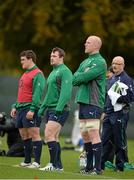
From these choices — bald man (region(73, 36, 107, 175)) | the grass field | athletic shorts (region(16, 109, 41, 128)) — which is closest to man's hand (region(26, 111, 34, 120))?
athletic shorts (region(16, 109, 41, 128))

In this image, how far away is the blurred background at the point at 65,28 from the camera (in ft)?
116

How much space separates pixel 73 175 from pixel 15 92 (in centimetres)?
1538

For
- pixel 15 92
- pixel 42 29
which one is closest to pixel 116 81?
pixel 15 92

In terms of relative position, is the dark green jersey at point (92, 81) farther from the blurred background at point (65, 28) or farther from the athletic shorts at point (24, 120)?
the blurred background at point (65, 28)

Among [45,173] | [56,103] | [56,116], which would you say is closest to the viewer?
[45,173]

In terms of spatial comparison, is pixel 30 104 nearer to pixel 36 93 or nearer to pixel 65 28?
pixel 36 93

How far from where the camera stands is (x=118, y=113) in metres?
17.9

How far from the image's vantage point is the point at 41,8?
3603 centimetres

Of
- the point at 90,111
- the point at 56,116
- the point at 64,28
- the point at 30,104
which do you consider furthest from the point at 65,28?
the point at 90,111

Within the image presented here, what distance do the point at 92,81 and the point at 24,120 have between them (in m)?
1.97

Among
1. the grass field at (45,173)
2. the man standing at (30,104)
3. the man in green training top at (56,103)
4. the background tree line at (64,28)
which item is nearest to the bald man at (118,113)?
the grass field at (45,173)

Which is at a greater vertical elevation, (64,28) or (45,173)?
(64,28)

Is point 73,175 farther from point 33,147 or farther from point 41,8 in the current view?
point 41,8

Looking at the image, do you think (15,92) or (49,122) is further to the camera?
(15,92)
